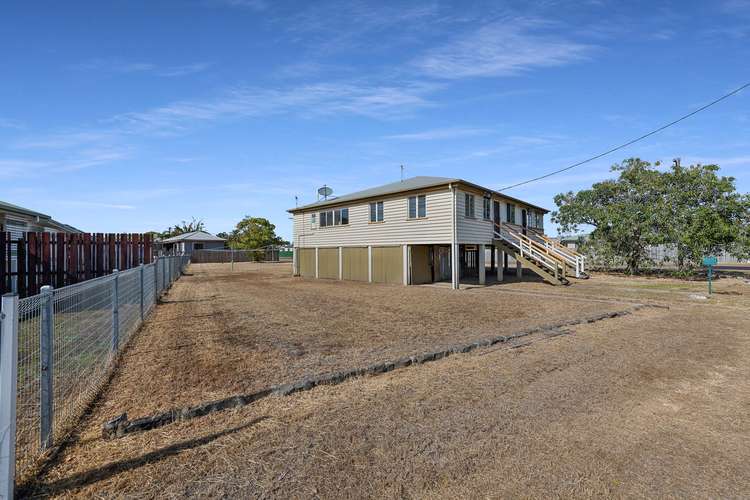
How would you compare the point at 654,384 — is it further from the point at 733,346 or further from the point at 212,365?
the point at 212,365

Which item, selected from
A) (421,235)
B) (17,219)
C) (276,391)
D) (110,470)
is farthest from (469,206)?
(17,219)

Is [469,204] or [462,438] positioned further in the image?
[469,204]

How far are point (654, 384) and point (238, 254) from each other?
5362cm

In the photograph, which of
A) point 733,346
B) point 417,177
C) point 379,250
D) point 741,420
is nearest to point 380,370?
point 741,420

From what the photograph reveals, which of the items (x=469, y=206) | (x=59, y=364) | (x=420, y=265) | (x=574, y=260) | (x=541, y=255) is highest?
(x=469, y=206)

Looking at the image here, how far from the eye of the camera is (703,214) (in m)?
21.5

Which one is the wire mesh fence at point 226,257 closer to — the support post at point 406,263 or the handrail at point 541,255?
the support post at point 406,263

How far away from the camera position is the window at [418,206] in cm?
1964

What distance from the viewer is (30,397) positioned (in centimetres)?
471

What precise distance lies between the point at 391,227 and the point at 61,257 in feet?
46.0

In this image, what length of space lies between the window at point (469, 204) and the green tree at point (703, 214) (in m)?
12.7

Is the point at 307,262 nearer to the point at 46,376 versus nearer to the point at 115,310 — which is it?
the point at 115,310

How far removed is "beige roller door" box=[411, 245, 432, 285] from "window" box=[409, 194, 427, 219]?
182cm

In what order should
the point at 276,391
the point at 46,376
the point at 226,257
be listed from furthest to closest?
the point at 226,257 → the point at 276,391 → the point at 46,376
